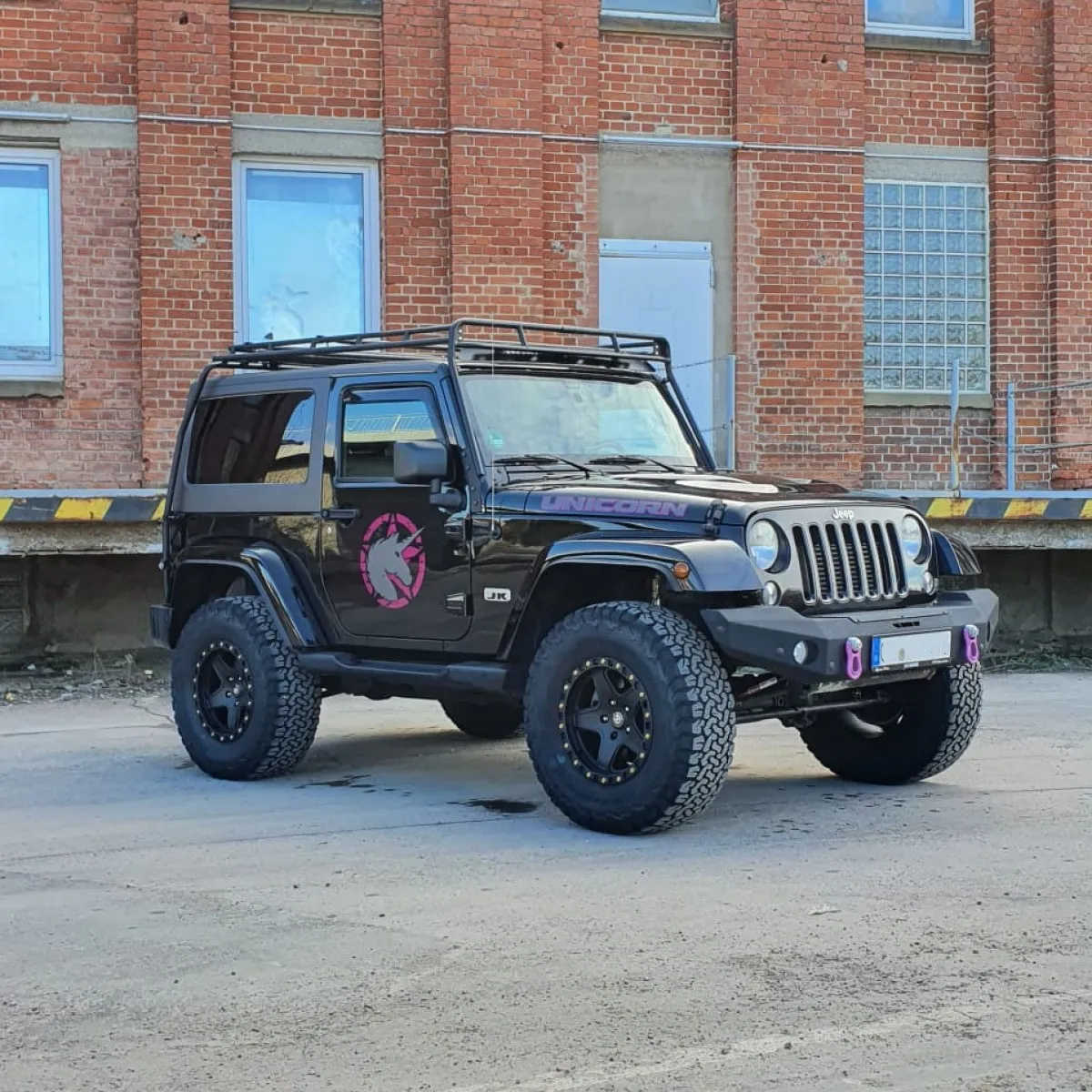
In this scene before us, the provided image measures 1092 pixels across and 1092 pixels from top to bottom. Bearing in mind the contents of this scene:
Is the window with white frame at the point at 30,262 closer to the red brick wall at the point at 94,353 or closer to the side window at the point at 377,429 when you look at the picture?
the red brick wall at the point at 94,353

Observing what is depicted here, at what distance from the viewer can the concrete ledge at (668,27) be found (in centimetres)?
1477

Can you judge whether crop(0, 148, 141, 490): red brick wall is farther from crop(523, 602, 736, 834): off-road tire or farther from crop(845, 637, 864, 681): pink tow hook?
crop(845, 637, 864, 681): pink tow hook

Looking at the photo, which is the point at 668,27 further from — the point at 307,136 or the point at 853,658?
the point at 853,658

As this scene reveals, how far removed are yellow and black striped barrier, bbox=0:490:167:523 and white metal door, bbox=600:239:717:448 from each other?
4.78m

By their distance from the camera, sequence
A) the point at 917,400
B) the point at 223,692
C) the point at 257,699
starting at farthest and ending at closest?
1. the point at 917,400
2. the point at 223,692
3. the point at 257,699

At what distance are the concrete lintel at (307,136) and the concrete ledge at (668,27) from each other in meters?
2.19

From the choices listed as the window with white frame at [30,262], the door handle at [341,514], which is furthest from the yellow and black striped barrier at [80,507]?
the door handle at [341,514]

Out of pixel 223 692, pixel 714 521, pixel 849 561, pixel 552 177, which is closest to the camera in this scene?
pixel 714 521

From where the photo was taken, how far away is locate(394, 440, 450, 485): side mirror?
24.4ft

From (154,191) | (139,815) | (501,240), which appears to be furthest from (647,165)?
(139,815)

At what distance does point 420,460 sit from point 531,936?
2.70 metres

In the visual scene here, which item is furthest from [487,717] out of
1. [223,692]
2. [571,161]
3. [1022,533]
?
[571,161]

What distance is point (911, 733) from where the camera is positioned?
7859 millimetres

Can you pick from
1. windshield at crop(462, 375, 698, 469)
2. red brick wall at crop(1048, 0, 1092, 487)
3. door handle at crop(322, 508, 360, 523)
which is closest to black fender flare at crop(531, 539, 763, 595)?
windshield at crop(462, 375, 698, 469)
